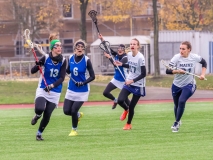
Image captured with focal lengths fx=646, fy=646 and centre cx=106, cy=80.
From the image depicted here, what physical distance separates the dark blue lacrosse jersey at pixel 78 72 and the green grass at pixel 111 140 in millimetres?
1021

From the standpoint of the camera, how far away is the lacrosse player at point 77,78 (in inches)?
537

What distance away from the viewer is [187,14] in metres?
49.6

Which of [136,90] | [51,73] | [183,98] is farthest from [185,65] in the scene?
[51,73]

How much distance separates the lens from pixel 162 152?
1099cm

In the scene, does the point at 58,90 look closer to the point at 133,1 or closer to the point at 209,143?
the point at 209,143

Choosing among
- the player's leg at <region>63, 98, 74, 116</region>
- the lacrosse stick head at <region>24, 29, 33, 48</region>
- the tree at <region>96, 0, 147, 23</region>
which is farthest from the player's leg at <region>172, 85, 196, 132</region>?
the tree at <region>96, 0, 147, 23</region>

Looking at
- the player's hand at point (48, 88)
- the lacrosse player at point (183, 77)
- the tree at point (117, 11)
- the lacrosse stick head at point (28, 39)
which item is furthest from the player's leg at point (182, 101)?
the tree at point (117, 11)

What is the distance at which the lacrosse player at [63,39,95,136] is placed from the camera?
13641mm

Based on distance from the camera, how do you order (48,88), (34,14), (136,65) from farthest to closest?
(34,14), (136,65), (48,88)

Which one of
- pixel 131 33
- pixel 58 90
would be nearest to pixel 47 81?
pixel 58 90

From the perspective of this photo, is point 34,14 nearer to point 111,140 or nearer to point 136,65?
point 136,65

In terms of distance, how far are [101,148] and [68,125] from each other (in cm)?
487

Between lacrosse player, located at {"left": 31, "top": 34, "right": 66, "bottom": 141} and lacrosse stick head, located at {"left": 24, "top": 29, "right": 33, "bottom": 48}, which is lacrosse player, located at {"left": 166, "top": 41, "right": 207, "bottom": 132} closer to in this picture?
lacrosse player, located at {"left": 31, "top": 34, "right": 66, "bottom": 141}

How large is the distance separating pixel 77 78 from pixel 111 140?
1.69 metres
